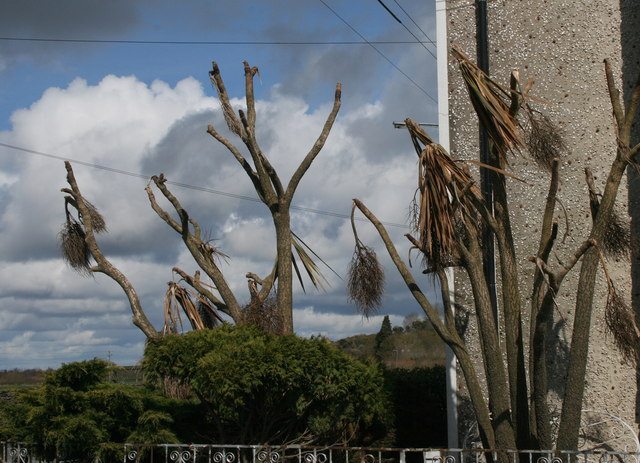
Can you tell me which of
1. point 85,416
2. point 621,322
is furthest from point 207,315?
point 621,322

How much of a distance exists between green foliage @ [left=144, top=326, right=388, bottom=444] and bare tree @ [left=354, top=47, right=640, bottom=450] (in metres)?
1.04

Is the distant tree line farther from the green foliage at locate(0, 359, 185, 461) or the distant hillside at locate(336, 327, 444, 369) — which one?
the distant hillside at locate(336, 327, 444, 369)

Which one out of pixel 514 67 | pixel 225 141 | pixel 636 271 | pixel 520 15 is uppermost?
pixel 520 15

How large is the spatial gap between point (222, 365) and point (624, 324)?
347cm

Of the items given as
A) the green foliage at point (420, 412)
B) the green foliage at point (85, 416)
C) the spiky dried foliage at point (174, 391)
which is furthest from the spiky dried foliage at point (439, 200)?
the spiky dried foliage at point (174, 391)

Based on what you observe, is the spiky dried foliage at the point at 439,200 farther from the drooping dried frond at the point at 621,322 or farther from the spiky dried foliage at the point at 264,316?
the spiky dried foliage at the point at 264,316

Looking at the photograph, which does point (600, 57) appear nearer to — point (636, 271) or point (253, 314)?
point (636, 271)

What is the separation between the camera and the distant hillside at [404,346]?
14492 mm

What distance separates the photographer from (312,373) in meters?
7.44

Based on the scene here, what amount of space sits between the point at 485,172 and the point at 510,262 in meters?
2.22

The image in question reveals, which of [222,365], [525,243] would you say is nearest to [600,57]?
[525,243]

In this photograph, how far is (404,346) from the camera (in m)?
15.7

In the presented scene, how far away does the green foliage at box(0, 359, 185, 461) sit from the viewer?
7809mm

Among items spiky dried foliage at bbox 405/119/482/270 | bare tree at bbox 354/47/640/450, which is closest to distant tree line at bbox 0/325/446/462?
bare tree at bbox 354/47/640/450
